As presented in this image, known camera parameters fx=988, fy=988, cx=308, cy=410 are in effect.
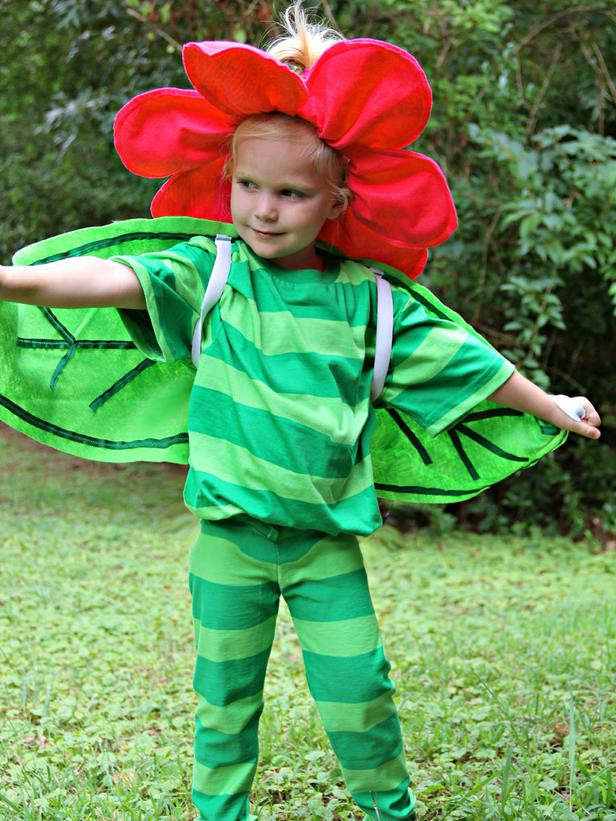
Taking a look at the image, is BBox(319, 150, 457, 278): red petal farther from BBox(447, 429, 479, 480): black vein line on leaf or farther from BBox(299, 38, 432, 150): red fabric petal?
BBox(447, 429, 479, 480): black vein line on leaf

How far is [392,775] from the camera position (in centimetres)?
219

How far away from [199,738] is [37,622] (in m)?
2.11

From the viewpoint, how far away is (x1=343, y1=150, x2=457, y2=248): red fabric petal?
2.23 m

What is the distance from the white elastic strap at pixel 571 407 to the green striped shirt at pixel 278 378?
19cm

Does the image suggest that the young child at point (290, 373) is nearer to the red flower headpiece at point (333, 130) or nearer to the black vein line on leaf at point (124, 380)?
the red flower headpiece at point (333, 130)

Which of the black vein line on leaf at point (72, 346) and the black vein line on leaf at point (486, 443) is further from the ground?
the black vein line on leaf at point (72, 346)

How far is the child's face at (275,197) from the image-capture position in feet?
6.83

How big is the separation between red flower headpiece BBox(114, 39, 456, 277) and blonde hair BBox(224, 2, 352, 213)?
20 millimetres

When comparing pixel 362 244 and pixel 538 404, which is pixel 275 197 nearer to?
pixel 362 244

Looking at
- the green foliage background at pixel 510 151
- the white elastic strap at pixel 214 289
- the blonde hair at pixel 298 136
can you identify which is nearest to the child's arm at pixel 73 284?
the white elastic strap at pixel 214 289

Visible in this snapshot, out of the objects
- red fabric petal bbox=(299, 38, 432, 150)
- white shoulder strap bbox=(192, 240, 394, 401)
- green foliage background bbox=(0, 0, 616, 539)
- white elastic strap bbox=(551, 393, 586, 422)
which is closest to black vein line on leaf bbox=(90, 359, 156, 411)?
white shoulder strap bbox=(192, 240, 394, 401)

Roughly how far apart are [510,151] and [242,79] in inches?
145

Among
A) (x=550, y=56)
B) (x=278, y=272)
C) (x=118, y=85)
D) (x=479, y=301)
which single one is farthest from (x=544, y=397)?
(x=118, y=85)

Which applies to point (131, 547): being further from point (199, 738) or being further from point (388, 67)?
point (388, 67)
